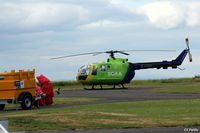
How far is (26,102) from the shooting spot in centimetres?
2347

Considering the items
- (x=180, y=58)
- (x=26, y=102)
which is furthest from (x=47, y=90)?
(x=180, y=58)

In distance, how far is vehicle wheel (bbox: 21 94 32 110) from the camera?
23219mm

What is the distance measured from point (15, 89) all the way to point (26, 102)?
3.52ft

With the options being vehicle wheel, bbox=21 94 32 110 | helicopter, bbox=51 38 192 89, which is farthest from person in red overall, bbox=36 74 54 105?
helicopter, bbox=51 38 192 89

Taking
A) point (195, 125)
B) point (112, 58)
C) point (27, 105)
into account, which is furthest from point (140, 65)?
point (195, 125)

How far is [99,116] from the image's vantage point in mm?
16703

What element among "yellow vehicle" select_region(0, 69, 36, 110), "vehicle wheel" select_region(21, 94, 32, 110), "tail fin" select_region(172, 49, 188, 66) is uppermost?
"tail fin" select_region(172, 49, 188, 66)

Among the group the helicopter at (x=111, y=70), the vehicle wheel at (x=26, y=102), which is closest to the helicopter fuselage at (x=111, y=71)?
the helicopter at (x=111, y=70)

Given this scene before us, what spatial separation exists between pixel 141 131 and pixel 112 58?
37041 millimetres

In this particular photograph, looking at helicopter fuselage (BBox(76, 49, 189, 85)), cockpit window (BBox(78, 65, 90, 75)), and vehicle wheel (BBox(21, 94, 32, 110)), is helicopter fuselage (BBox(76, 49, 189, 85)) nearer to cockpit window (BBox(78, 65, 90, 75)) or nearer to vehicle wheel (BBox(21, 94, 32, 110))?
cockpit window (BBox(78, 65, 90, 75))

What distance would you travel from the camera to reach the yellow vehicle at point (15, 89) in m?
23.0

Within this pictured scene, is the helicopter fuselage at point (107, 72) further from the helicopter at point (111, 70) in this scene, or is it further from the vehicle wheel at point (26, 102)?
the vehicle wheel at point (26, 102)

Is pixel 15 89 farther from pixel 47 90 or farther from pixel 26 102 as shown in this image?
pixel 47 90

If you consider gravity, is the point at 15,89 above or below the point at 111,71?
below
